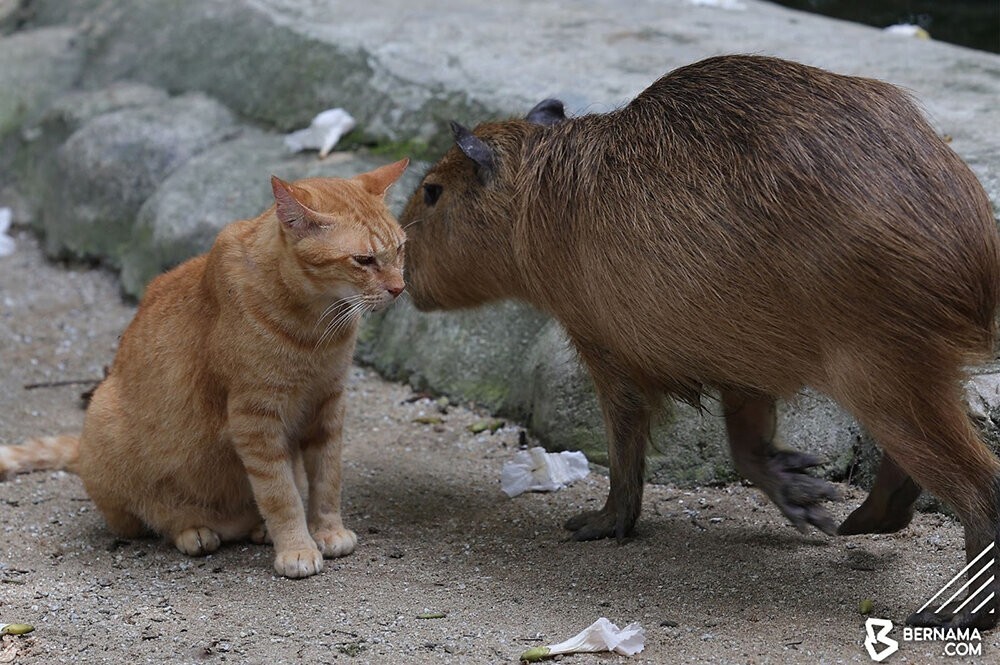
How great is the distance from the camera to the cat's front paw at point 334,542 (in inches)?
169

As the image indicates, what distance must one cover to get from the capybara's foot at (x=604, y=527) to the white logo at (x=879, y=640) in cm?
98

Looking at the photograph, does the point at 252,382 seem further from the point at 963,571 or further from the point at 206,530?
the point at 963,571

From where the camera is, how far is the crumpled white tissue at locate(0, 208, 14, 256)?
308 inches

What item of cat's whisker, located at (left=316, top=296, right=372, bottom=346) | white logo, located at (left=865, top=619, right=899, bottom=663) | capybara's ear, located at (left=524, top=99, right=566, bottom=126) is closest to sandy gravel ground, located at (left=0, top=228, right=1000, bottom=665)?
white logo, located at (left=865, top=619, right=899, bottom=663)

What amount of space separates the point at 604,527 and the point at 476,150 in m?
1.41

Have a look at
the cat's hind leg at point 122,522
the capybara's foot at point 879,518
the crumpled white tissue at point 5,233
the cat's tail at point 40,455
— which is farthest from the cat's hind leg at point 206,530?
the crumpled white tissue at point 5,233

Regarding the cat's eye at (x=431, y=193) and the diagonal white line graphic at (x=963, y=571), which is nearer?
the diagonal white line graphic at (x=963, y=571)

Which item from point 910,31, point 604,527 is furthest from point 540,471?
point 910,31

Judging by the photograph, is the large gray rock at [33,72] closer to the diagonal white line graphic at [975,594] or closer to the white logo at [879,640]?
the white logo at [879,640]

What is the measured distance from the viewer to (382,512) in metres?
4.78

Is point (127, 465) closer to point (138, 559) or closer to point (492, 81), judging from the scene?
point (138, 559)

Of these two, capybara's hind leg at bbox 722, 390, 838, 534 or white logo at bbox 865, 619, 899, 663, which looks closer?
white logo at bbox 865, 619, 899, 663

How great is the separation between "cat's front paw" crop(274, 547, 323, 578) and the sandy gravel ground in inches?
1.4

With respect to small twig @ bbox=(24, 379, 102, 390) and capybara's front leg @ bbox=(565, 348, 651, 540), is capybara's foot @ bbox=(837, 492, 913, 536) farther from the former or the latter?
small twig @ bbox=(24, 379, 102, 390)
